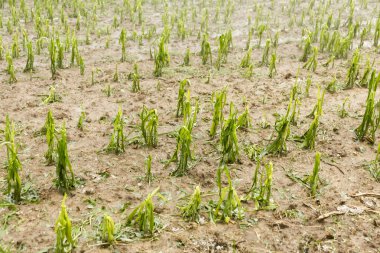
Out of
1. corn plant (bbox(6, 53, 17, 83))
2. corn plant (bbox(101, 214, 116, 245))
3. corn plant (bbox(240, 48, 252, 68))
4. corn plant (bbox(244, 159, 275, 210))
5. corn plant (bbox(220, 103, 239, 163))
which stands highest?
corn plant (bbox(240, 48, 252, 68))

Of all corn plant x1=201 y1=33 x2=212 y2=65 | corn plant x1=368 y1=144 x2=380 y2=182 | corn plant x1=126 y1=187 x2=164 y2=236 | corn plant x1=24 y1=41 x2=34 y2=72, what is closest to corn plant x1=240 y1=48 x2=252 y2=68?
corn plant x1=201 y1=33 x2=212 y2=65

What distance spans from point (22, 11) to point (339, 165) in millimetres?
5572

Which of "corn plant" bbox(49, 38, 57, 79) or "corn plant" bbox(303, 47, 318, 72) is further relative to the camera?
"corn plant" bbox(303, 47, 318, 72)

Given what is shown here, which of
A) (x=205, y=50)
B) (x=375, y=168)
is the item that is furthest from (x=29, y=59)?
(x=375, y=168)

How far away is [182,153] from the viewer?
2729mm

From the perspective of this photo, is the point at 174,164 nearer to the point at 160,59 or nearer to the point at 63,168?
the point at 63,168

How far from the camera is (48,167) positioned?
278 centimetres

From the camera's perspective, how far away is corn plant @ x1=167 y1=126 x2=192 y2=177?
2.67 meters

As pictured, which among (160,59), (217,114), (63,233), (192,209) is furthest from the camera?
(160,59)

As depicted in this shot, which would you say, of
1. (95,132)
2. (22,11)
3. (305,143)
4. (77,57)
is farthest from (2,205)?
(22,11)

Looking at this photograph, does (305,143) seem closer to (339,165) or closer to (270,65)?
(339,165)

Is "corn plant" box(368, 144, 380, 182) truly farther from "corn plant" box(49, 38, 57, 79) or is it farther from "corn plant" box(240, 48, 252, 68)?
"corn plant" box(49, 38, 57, 79)

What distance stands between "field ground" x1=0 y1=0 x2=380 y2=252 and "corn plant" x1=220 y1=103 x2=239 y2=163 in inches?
3.3

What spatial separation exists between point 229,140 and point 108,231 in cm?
108
